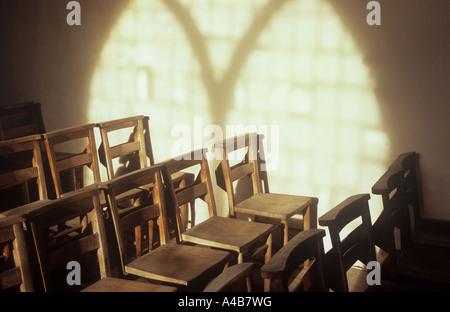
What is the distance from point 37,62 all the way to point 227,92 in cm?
236

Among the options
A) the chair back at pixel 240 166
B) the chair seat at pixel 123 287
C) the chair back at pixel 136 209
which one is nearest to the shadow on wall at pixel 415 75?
the chair back at pixel 240 166

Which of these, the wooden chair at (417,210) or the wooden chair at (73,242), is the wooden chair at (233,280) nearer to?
the wooden chair at (73,242)

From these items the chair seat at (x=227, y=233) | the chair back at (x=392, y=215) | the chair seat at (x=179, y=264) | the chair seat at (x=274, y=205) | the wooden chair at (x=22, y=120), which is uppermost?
the wooden chair at (x=22, y=120)

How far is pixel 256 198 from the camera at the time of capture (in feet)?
10.7

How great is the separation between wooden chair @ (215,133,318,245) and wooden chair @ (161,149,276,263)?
14 centimetres

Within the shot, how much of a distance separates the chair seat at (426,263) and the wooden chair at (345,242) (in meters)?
0.29

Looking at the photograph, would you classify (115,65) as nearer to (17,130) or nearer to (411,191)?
(17,130)

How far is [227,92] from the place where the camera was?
3.61 meters

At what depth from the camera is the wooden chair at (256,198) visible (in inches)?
118

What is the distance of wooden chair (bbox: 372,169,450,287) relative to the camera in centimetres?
211

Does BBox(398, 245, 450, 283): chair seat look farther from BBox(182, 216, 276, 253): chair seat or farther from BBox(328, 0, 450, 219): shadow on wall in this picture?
BBox(182, 216, 276, 253): chair seat

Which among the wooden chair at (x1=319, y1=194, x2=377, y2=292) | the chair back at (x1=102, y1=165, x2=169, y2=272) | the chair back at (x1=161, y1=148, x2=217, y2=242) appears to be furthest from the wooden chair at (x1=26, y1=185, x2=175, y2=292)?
the wooden chair at (x1=319, y1=194, x2=377, y2=292)

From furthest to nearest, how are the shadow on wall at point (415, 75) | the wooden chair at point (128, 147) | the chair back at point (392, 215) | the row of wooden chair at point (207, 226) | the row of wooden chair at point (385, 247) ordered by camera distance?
1. the wooden chair at point (128, 147)
2. the shadow on wall at point (415, 75)
3. the chair back at point (392, 215)
4. the row of wooden chair at point (207, 226)
5. the row of wooden chair at point (385, 247)
